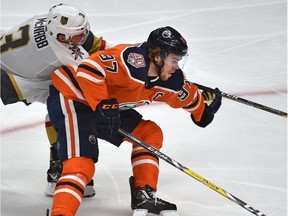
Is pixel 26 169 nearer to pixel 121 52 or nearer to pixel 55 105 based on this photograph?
pixel 55 105

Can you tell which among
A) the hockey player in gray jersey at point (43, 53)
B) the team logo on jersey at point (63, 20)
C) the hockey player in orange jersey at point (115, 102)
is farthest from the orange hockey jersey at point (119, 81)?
the team logo on jersey at point (63, 20)

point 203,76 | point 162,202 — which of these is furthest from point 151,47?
point 203,76

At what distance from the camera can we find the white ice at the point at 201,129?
330cm

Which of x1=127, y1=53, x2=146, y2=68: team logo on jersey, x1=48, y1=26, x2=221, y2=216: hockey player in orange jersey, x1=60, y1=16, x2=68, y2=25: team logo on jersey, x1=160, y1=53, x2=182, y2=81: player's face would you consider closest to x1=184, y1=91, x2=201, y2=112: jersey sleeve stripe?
x1=48, y1=26, x2=221, y2=216: hockey player in orange jersey

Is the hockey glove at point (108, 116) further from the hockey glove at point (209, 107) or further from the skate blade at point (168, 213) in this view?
the hockey glove at point (209, 107)

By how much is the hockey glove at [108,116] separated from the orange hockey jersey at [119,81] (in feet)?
0.16

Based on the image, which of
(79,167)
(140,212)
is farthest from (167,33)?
(140,212)

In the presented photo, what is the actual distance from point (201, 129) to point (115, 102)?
52.2 inches

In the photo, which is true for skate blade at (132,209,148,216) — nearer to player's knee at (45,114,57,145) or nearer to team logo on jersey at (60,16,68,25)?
player's knee at (45,114,57,145)

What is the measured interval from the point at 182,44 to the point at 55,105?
2.01 ft

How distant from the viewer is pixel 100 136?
3.22 metres

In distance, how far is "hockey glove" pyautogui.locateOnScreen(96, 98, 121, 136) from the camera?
2.81 m

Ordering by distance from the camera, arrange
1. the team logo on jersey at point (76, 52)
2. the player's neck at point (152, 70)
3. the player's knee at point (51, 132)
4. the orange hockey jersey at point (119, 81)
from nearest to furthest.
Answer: the orange hockey jersey at point (119, 81) < the player's neck at point (152, 70) < the team logo on jersey at point (76, 52) < the player's knee at point (51, 132)

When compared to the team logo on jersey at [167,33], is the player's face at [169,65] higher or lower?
lower
